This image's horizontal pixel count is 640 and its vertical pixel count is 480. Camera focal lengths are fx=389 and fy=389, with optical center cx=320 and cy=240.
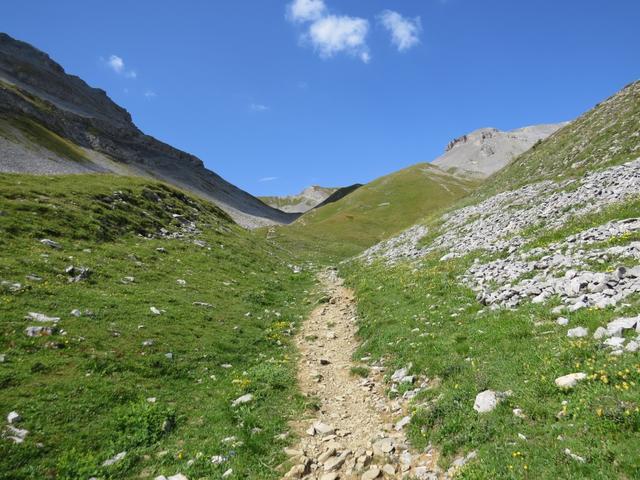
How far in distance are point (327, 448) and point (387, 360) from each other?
587 cm

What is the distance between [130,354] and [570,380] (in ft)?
48.4

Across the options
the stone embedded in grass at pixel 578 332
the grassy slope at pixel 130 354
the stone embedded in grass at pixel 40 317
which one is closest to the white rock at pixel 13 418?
the grassy slope at pixel 130 354

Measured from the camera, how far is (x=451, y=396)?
36.7 ft

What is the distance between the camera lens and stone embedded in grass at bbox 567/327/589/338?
36.1 feet

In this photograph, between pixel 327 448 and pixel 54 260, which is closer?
pixel 327 448

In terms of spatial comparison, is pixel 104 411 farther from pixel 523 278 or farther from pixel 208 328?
pixel 523 278

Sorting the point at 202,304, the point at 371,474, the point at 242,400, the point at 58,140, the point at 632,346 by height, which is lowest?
the point at 242,400

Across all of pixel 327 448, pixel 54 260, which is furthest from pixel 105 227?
pixel 327 448

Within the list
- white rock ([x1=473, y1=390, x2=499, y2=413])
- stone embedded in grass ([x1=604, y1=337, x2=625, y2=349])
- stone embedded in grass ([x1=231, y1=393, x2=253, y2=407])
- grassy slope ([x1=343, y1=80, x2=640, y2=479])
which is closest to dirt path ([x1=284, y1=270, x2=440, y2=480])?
grassy slope ([x1=343, y1=80, x2=640, y2=479])

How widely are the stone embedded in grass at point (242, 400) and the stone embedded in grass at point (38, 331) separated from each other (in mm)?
7807

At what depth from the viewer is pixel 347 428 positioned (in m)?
12.2

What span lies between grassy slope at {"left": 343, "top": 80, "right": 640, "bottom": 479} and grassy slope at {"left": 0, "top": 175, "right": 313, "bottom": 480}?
486cm

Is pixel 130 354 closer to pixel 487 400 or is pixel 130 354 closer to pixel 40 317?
pixel 40 317

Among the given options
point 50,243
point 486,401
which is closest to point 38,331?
point 50,243
